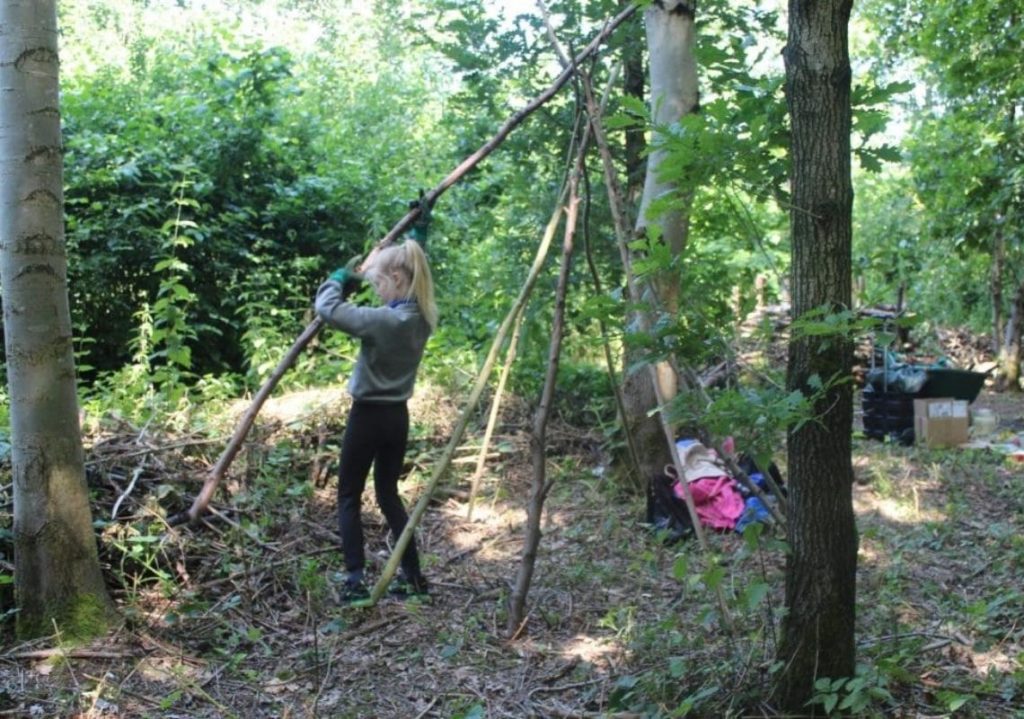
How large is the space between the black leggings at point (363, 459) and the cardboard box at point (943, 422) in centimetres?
582

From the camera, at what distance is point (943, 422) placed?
8562mm

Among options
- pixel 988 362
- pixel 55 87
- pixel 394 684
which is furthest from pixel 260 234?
pixel 988 362

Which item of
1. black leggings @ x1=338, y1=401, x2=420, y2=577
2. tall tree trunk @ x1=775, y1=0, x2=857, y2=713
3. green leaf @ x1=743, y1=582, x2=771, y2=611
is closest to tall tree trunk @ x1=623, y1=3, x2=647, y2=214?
black leggings @ x1=338, y1=401, x2=420, y2=577

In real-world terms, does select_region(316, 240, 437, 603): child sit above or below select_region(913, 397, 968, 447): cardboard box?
above

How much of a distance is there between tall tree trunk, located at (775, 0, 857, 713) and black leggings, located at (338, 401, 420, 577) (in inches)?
87.7

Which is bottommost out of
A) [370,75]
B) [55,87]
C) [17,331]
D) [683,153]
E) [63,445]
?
[63,445]

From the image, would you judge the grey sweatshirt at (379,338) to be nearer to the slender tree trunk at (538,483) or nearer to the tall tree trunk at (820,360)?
the slender tree trunk at (538,483)

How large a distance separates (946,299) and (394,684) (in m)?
17.7

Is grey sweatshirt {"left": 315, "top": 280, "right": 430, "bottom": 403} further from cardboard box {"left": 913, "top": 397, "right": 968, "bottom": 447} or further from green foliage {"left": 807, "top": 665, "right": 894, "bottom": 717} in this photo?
cardboard box {"left": 913, "top": 397, "right": 968, "bottom": 447}

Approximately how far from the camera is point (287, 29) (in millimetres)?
25406

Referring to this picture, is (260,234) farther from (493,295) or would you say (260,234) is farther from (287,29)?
(287,29)

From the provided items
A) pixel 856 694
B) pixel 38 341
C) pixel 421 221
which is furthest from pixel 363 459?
pixel 856 694

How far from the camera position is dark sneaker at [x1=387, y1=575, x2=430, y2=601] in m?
4.63

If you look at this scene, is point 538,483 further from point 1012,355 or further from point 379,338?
point 1012,355
